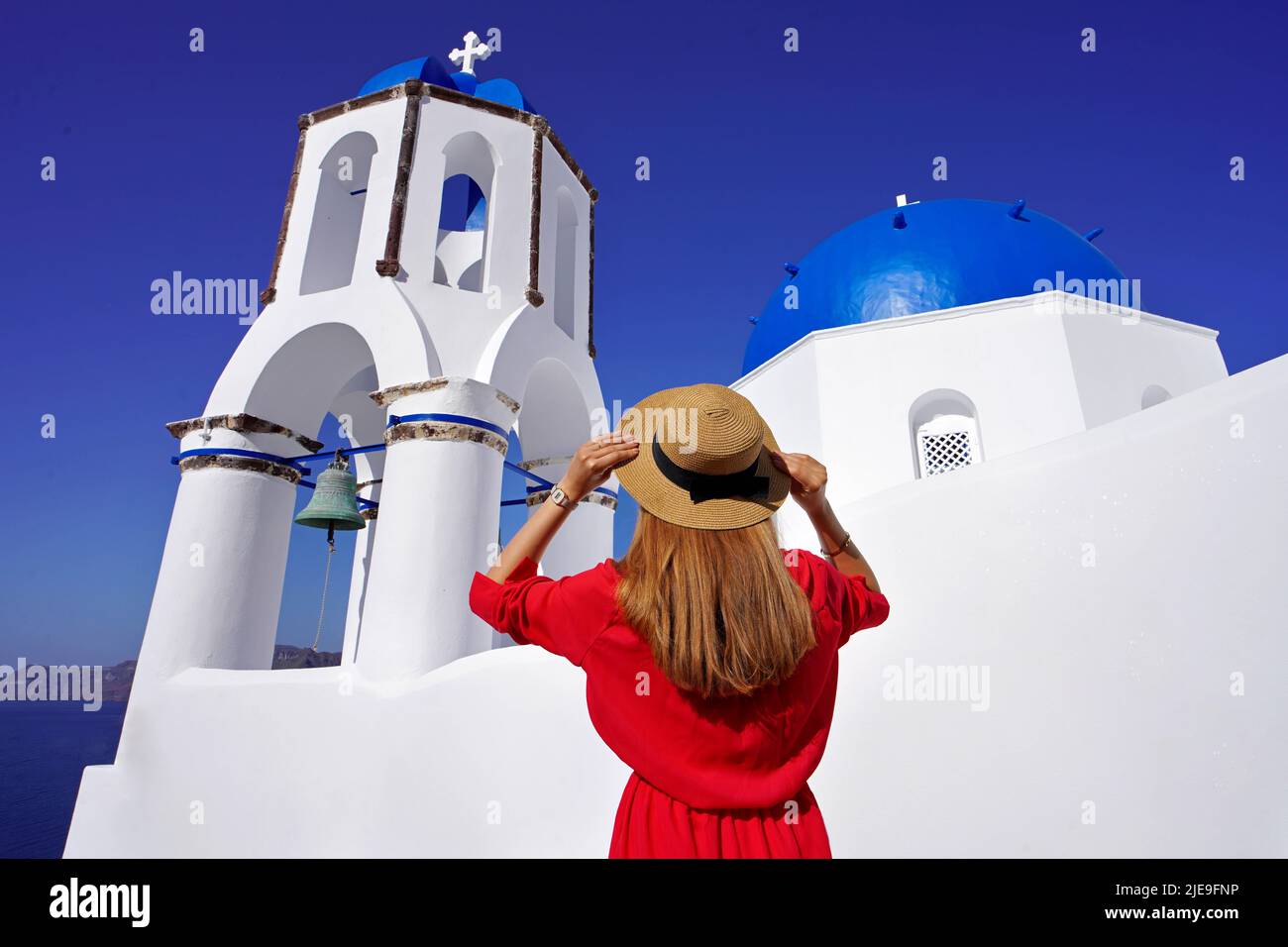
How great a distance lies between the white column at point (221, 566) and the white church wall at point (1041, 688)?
2.38m

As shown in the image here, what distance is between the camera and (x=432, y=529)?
5.63 metres

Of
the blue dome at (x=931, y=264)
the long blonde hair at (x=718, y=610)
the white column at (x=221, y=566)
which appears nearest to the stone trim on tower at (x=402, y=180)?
the white column at (x=221, y=566)

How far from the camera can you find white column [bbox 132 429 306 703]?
6020mm

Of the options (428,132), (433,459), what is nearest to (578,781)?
(433,459)

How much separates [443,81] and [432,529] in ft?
18.1

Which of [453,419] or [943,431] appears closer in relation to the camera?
[453,419]

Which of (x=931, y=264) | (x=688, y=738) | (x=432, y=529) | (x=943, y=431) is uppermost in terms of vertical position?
(x=931, y=264)

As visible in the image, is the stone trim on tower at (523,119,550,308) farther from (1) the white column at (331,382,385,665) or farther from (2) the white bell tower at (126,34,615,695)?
(1) the white column at (331,382,385,665)

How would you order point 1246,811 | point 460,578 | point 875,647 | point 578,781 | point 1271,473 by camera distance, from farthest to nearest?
point 460,578
point 578,781
point 875,647
point 1271,473
point 1246,811

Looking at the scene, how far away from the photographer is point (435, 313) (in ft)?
21.8

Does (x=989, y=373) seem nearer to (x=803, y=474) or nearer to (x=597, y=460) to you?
(x=803, y=474)

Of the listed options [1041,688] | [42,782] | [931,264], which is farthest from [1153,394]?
[42,782]
